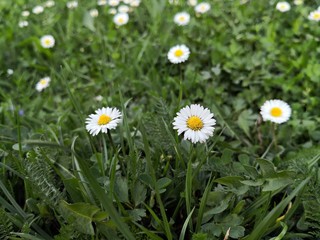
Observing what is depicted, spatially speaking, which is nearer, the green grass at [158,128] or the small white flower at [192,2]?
the green grass at [158,128]

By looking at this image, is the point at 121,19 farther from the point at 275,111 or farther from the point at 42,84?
the point at 275,111

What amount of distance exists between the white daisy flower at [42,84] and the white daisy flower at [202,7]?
95cm

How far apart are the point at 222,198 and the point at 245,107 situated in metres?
0.73

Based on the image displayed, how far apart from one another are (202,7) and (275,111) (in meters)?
1.04

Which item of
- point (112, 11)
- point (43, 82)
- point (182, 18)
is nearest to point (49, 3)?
point (112, 11)

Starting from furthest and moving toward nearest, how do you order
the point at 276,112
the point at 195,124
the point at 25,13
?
the point at 25,13 → the point at 276,112 → the point at 195,124

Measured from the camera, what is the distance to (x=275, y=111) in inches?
61.9

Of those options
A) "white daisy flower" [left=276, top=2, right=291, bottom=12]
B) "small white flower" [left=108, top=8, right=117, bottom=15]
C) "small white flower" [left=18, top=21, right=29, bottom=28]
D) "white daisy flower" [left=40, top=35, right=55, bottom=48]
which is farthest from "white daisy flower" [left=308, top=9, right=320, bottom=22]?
"small white flower" [left=18, top=21, right=29, bottom=28]

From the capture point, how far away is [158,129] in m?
1.33

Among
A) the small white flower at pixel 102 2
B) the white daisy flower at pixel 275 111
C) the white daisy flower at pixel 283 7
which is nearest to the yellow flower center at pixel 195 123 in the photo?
the white daisy flower at pixel 275 111

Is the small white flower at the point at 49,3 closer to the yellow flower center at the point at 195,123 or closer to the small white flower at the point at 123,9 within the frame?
the small white flower at the point at 123,9

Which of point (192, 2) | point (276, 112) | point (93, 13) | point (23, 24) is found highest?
point (192, 2)

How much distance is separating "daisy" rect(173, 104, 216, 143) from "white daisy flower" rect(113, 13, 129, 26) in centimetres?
135

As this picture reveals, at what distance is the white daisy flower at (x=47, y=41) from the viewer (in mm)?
2276
